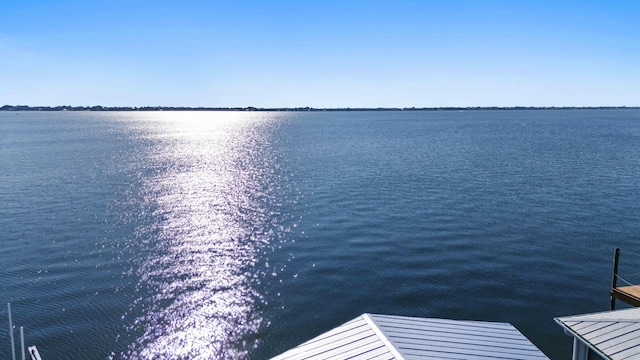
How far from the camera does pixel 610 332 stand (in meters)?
14.5

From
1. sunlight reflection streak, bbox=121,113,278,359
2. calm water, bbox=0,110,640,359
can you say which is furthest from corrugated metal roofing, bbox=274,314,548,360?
sunlight reflection streak, bbox=121,113,278,359

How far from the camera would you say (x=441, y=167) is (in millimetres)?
71000

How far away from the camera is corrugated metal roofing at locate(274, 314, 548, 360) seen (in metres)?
13.8

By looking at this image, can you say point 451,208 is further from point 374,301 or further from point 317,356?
point 317,356

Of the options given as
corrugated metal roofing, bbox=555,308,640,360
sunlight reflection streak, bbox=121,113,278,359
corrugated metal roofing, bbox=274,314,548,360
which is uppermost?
corrugated metal roofing, bbox=555,308,640,360

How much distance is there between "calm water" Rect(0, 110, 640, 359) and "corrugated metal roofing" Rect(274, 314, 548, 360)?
8.93 meters

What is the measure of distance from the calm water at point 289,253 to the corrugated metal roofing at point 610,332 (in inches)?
340

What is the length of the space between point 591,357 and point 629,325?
285 cm

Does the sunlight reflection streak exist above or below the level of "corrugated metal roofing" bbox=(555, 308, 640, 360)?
below

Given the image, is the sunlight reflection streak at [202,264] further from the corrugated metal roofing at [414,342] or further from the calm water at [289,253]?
the corrugated metal roofing at [414,342]

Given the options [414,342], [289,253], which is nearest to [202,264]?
[289,253]

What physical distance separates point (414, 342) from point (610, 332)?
6277 mm

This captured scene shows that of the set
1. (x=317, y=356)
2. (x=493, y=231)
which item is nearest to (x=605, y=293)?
(x=493, y=231)

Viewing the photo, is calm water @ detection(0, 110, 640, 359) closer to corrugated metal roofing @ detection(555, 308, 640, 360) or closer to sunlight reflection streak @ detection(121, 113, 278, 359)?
sunlight reflection streak @ detection(121, 113, 278, 359)
